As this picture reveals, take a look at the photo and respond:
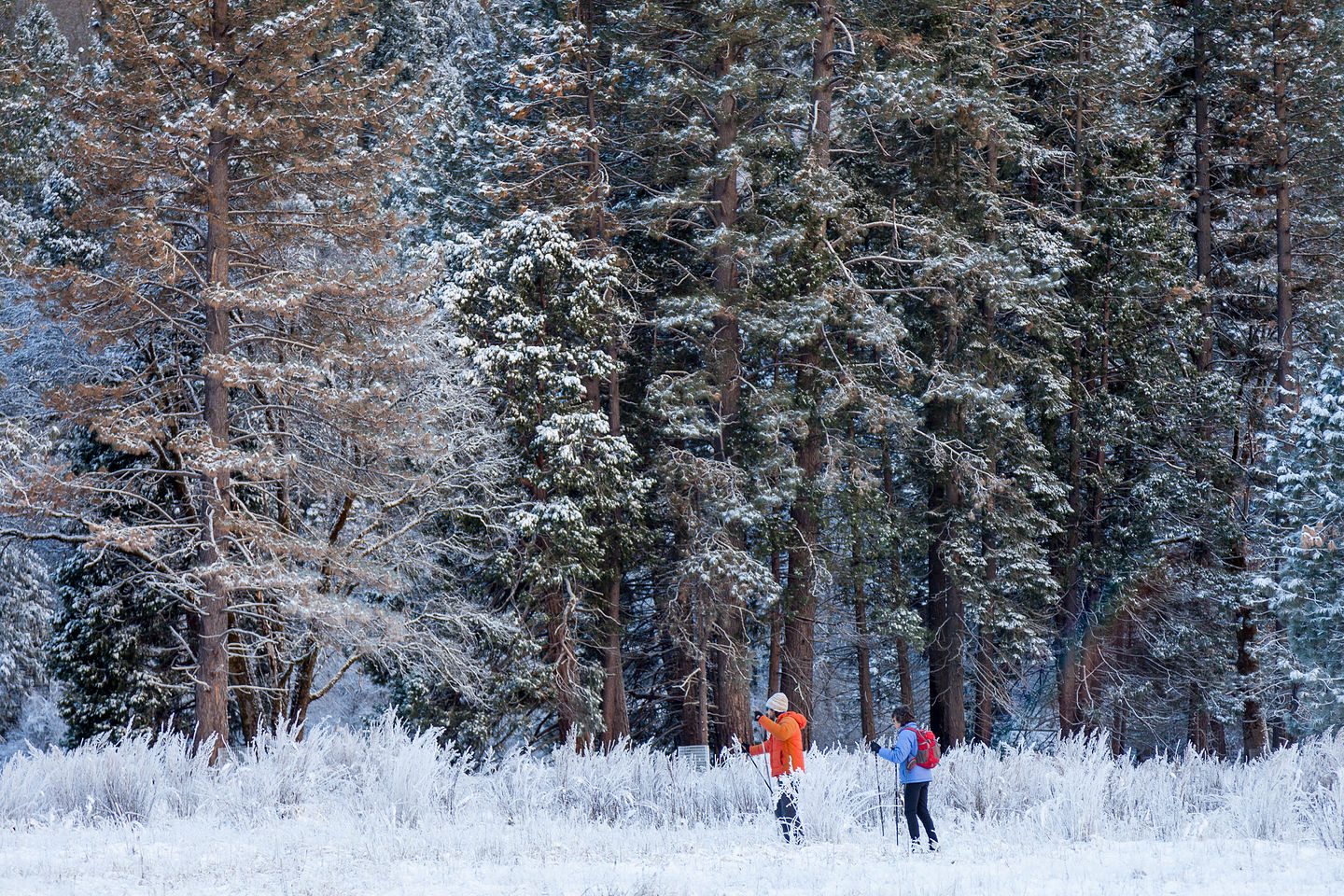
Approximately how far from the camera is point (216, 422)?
15.8 meters

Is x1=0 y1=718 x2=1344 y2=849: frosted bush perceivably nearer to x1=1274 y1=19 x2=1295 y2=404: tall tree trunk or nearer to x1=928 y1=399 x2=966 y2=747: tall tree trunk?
x1=928 y1=399 x2=966 y2=747: tall tree trunk

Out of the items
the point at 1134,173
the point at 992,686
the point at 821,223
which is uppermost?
the point at 1134,173

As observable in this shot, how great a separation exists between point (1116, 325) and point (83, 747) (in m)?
19.8

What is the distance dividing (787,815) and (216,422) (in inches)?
391

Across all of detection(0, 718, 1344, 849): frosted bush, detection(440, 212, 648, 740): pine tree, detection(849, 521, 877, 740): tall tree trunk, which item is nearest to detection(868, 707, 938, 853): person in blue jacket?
detection(0, 718, 1344, 849): frosted bush

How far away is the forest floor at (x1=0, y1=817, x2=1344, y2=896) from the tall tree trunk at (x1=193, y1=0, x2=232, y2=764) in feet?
18.5

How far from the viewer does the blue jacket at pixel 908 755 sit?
385 inches

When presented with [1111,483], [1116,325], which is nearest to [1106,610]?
[1111,483]

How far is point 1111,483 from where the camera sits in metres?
23.6

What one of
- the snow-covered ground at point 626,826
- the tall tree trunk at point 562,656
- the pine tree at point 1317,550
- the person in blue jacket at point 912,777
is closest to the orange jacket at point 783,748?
the snow-covered ground at point 626,826

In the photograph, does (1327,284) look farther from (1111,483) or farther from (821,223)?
(821,223)

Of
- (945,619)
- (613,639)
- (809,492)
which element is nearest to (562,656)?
(613,639)

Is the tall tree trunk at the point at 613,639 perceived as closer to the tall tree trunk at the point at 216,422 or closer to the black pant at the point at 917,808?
the tall tree trunk at the point at 216,422

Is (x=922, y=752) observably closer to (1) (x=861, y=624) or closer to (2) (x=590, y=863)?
(2) (x=590, y=863)
